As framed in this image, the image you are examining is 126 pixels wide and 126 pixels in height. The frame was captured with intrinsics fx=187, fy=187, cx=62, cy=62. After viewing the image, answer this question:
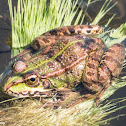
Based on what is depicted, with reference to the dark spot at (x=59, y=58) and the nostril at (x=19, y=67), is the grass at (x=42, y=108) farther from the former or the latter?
the dark spot at (x=59, y=58)

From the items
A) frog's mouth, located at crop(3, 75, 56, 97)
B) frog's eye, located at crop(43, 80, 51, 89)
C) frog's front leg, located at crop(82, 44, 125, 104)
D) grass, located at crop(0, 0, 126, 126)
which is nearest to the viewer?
frog's mouth, located at crop(3, 75, 56, 97)

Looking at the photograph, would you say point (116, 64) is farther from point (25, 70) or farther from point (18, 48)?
point (18, 48)

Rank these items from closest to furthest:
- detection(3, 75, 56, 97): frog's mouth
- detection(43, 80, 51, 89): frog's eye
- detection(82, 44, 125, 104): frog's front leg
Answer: detection(3, 75, 56, 97): frog's mouth
detection(43, 80, 51, 89): frog's eye
detection(82, 44, 125, 104): frog's front leg

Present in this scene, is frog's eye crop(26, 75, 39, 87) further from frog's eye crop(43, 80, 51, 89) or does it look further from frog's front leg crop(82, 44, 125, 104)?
frog's front leg crop(82, 44, 125, 104)

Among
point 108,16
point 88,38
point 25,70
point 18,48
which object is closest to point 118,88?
point 88,38

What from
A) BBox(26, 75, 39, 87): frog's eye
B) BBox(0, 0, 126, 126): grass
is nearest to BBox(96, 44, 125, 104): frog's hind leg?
BBox(0, 0, 126, 126): grass

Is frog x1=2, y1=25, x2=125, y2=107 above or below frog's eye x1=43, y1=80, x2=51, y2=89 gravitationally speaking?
above

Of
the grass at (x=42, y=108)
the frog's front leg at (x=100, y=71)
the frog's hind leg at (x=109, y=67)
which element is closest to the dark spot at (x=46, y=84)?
the grass at (x=42, y=108)
